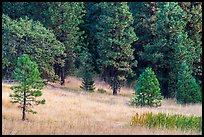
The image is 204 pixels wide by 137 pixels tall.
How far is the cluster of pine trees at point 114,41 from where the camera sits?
32.9m

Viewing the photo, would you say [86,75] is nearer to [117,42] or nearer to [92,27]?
[117,42]

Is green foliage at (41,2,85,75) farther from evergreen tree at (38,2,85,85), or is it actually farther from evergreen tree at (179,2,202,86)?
evergreen tree at (179,2,202,86)

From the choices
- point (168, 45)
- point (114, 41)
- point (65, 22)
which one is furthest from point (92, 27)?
point (168, 45)

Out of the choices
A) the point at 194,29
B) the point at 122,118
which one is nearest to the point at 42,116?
the point at 122,118

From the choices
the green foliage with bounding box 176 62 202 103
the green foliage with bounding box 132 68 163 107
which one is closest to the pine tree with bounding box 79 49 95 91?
the green foliage with bounding box 176 62 202 103

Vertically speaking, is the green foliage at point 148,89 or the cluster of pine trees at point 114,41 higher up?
the cluster of pine trees at point 114,41

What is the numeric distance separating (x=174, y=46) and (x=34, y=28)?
12.6 meters

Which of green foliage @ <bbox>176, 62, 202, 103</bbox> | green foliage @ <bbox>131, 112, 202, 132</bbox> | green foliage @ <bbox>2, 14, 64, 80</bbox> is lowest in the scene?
green foliage @ <bbox>131, 112, 202, 132</bbox>

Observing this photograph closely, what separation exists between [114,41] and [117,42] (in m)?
0.29

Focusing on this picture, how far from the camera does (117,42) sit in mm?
33406

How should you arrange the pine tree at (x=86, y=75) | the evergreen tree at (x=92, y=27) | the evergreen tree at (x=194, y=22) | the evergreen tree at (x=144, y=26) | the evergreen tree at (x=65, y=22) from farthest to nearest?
the evergreen tree at (x=92, y=27) → the evergreen tree at (x=144, y=26) → the evergreen tree at (x=65, y=22) → the evergreen tree at (x=194, y=22) → the pine tree at (x=86, y=75)

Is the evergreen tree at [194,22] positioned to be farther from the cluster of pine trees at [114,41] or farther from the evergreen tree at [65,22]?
the evergreen tree at [65,22]

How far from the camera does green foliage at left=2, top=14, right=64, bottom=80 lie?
32.5 metres

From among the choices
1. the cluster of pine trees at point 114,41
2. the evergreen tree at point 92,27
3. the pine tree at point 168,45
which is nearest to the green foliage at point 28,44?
the cluster of pine trees at point 114,41
